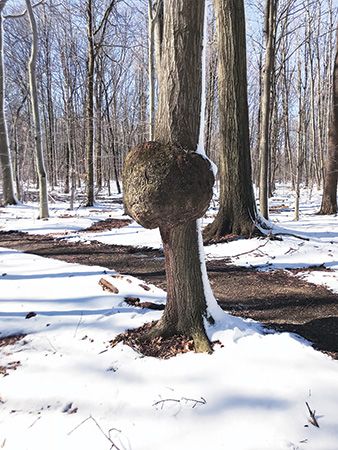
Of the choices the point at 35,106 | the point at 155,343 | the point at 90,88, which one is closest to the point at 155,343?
the point at 155,343

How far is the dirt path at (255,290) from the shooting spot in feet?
10.3

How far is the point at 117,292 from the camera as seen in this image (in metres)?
4.13

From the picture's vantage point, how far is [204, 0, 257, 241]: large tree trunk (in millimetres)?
6500

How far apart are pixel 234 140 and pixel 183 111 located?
13.8 ft

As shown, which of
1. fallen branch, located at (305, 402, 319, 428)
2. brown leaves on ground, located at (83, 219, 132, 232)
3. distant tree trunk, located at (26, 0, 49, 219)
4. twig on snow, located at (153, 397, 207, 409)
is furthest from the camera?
distant tree trunk, located at (26, 0, 49, 219)

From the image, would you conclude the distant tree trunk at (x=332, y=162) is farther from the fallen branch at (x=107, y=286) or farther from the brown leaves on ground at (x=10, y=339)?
the brown leaves on ground at (x=10, y=339)

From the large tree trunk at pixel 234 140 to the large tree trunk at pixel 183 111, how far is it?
380 centimetres

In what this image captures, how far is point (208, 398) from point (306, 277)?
301cm

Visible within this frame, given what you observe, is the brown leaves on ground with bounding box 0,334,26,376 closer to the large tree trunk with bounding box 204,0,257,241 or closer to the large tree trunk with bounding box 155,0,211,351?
the large tree trunk with bounding box 155,0,211,351

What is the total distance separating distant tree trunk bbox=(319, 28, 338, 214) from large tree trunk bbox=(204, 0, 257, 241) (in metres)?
4.24

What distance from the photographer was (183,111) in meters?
2.62

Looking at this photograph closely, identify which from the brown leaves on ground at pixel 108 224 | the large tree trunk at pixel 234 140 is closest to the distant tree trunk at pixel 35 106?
the brown leaves on ground at pixel 108 224

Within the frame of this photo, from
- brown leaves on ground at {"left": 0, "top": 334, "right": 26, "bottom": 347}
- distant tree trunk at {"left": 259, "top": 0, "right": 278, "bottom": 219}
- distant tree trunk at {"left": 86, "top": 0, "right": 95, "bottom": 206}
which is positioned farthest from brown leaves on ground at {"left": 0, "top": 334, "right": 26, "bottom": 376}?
distant tree trunk at {"left": 86, "top": 0, "right": 95, "bottom": 206}

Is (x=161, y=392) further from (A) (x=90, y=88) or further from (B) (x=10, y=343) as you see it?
(A) (x=90, y=88)
